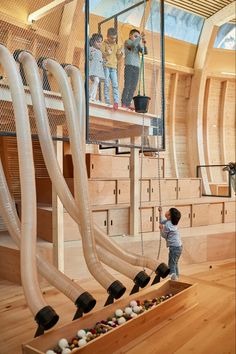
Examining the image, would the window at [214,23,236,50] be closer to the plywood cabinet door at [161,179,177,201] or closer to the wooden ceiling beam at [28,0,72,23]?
the plywood cabinet door at [161,179,177,201]

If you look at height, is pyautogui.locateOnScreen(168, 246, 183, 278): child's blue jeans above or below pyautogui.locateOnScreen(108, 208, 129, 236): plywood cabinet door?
below

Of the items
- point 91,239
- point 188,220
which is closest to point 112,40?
point 91,239

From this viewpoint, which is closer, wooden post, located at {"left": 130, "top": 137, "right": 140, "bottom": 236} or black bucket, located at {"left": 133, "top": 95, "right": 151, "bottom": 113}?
black bucket, located at {"left": 133, "top": 95, "right": 151, "bottom": 113}

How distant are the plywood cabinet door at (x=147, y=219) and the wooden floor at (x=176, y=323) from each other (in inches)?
42.7

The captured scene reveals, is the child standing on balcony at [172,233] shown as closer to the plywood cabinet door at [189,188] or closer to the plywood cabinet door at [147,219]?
the plywood cabinet door at [147,219]

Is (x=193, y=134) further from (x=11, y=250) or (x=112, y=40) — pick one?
(x=11, y=250)

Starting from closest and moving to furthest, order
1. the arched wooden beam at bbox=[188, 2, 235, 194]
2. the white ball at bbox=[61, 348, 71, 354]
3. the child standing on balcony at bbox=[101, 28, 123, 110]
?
the white ball at bbox=[61, 348, 71, 354], the child standing on balcony at bbox=[101, 28, 123, 110], the arched wooden beam at bbox=[188, 2, 235, 194]

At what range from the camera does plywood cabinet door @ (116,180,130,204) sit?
4.61 m

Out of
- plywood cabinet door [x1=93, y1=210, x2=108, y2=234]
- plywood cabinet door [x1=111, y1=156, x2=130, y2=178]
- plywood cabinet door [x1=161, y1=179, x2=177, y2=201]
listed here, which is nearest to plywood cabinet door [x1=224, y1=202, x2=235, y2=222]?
plywood cabinet door [x1=161, y1=179, x2=177, y2=201]

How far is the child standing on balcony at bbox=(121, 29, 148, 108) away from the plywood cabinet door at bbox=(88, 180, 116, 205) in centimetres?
140

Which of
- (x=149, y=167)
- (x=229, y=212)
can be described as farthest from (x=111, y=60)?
(x=229, y=212)

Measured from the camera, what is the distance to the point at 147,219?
4594mm

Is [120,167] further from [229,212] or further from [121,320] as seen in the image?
[121,320]

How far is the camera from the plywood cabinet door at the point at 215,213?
5.48 metres
